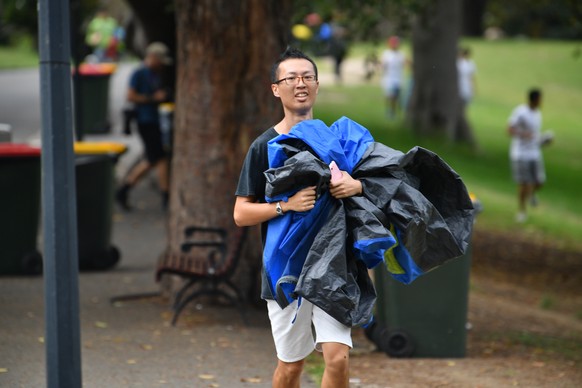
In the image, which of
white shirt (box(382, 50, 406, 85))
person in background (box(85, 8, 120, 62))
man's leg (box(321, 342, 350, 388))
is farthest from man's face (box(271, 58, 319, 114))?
person in background (box(85, 8, 120, 62))

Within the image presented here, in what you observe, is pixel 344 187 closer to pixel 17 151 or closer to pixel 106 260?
pixel 17 151

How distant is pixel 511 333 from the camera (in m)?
9.77

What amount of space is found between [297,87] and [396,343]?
3423mm

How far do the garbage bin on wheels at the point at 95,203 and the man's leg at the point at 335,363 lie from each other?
6.56 metres

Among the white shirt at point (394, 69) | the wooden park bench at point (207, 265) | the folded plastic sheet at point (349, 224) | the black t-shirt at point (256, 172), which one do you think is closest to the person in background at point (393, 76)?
the white shirt at point (394, 69)

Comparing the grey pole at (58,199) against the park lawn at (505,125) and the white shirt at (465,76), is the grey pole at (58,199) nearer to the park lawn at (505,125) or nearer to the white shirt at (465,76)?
the park lawn at (505,125)

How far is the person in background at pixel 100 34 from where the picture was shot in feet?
108

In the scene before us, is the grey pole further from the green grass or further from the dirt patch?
the green grass

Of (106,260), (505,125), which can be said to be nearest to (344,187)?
(106,260)

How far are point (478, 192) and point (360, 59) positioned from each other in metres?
28.3

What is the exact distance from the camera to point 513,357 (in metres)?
8.50

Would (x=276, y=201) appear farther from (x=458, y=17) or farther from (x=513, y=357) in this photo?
(x=458, y=17)

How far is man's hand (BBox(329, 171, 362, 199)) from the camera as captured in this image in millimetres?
5043

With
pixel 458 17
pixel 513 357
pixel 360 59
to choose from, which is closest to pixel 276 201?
pixel 513 357
